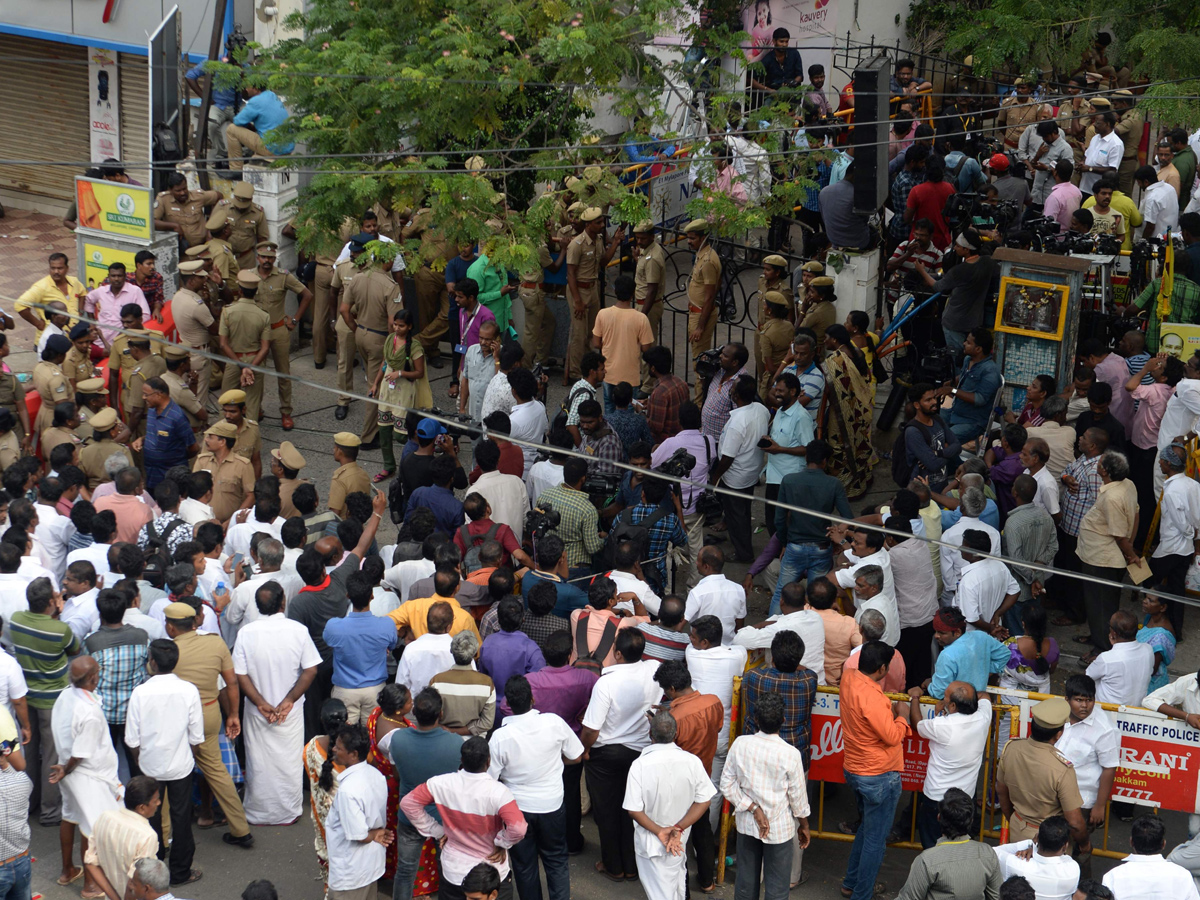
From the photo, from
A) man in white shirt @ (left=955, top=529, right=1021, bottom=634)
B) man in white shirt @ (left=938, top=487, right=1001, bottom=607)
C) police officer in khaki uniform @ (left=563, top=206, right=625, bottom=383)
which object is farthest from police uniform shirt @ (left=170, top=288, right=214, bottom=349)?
man in white shirt @ (left=955, top=529, right=1021, bottom=634)

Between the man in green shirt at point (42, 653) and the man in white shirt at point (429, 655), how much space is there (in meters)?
1.96

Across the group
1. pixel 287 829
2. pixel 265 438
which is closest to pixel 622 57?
pixel 265 438

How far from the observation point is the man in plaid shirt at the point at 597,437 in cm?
1061

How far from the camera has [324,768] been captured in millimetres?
7281

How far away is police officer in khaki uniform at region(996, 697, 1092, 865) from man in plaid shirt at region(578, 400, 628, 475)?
413cm

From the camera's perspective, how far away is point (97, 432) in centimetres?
1066

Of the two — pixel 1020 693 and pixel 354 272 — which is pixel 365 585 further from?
pixel 354 272

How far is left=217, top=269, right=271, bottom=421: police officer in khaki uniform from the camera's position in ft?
42.4

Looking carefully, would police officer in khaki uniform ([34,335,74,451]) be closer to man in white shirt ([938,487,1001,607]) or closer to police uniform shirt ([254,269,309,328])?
police uniform shirt ([254,269,309,328])

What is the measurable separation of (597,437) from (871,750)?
3.86 metres

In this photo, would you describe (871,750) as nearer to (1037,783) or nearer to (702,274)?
(1037,783)

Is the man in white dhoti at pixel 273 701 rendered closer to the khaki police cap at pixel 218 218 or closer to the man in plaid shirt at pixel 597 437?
the man in plaid shirt at pixel 597 437

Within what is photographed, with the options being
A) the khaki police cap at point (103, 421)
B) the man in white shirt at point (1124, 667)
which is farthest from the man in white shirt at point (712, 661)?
the khaki police cap at point (103, 421)

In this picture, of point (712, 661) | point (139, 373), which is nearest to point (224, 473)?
point (139, 373)
